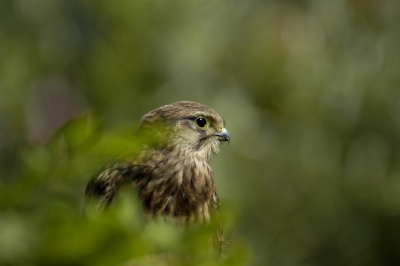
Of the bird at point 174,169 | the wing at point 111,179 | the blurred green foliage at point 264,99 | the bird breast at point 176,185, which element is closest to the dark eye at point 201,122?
the bird at point 174,169

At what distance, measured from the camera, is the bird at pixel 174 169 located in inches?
130

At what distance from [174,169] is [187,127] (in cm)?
34

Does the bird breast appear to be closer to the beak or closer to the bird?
the bird

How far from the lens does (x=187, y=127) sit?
3809 mm

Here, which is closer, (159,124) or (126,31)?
(159,124)

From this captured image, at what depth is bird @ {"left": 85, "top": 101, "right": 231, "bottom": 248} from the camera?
130 inches

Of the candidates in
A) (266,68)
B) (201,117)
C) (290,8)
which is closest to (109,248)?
(201,117)

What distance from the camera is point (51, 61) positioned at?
10.4m

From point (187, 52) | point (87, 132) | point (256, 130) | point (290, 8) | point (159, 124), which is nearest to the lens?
point (87, 132)

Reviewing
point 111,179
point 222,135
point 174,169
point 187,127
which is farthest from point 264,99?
point 111,179

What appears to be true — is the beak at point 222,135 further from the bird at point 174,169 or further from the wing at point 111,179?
the wing at point 111,179

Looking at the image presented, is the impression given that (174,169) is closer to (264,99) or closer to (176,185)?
(176,185)

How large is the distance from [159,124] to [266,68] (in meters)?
8.56

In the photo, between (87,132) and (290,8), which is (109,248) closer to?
(87,132)
